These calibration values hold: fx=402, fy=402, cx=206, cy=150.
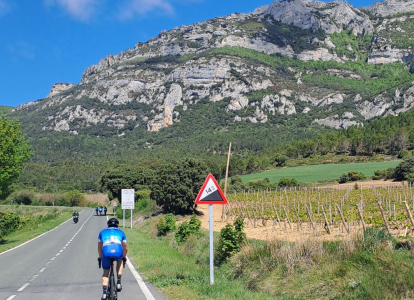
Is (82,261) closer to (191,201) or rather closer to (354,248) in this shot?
(354,248)

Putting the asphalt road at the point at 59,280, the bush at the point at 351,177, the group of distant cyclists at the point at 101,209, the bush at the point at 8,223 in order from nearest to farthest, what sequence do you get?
the asphalt road at the point at 59,280, the bush at the point at 8,223, the group of distant cyclists at the point at 101,209, the bush at the point at 351,177

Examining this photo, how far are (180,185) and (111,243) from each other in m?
32.7

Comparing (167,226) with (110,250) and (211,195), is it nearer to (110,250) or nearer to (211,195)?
(211,195)

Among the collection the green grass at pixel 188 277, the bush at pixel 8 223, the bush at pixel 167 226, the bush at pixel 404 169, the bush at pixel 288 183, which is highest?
the bush at pixel 404 169

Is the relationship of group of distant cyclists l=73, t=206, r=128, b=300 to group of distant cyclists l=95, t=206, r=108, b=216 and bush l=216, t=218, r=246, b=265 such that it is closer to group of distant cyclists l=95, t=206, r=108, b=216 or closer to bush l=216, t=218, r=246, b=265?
bush l=216, t=218, r=246, b=265

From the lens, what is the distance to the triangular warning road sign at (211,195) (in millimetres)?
9578

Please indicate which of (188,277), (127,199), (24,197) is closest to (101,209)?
(127,199)

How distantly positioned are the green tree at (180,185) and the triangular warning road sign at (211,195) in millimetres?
30556

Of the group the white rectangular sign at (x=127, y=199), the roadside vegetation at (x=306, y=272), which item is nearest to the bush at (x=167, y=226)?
the white rectangular sign at (x=127, y=199)

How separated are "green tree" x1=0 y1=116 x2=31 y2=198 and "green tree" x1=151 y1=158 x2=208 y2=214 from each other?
15.0 metres

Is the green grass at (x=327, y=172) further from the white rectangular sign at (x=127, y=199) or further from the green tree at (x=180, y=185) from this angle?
the white rectangular sign at (x=127, y=199)

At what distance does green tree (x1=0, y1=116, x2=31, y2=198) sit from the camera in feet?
88.7

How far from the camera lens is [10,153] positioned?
27859 mm

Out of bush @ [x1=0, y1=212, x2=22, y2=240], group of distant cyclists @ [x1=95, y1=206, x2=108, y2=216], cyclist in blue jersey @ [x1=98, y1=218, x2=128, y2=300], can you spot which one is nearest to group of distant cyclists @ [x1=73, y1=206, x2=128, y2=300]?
cyclist in blue jersey @ [x1=98, y1=218, x2=128, y2=300]
